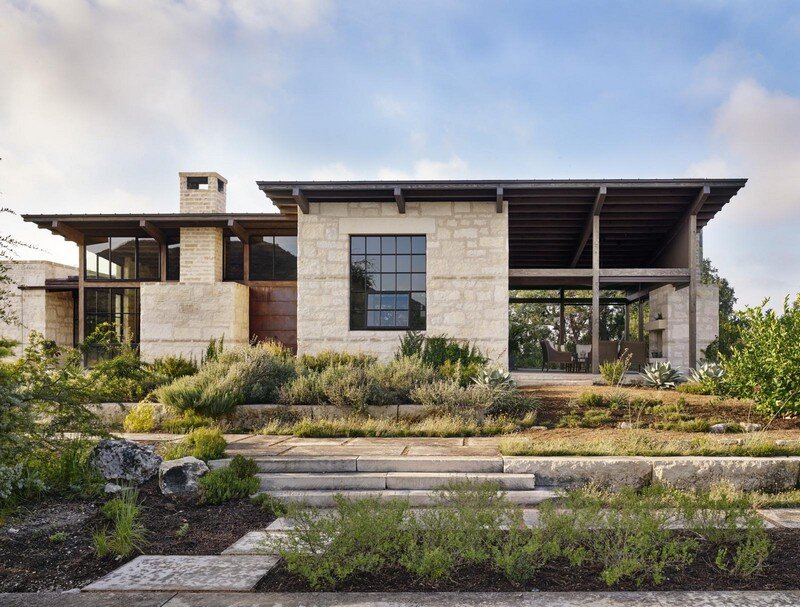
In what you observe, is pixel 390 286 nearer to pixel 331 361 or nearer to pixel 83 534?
pixel 331 361

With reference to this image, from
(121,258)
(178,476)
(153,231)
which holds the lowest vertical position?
(178,476)

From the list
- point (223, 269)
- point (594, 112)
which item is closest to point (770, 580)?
point (594, 112)

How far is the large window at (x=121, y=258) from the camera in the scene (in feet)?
52.3

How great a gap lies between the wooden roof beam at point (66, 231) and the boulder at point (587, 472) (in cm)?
1371

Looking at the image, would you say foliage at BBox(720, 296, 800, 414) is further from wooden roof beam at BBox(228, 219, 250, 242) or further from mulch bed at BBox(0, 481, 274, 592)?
wooden roof beam at BBox(228, 219, 250, 242)

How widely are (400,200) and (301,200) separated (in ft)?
6.40

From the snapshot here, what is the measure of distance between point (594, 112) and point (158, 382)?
7475mm

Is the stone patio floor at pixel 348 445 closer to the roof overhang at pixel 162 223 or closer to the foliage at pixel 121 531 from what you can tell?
the foliage at pixel 121 531

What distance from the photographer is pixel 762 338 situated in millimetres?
7660

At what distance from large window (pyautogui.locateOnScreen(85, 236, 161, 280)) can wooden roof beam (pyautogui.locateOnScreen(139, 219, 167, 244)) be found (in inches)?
21.1

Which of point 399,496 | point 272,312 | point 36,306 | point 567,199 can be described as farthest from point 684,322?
point 36,306

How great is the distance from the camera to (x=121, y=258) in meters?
16.1

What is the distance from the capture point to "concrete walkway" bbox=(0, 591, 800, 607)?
3021 mm

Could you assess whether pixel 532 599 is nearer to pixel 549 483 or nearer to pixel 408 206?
pixel 549 483
